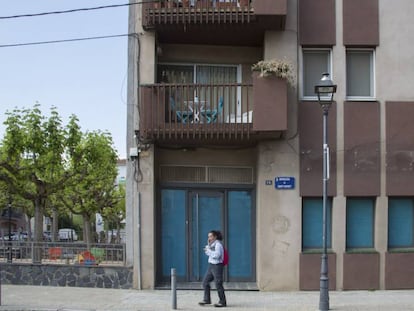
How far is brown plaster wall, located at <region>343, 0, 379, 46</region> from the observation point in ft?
48.8

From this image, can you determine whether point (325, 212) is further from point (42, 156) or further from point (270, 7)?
point (42, 156)

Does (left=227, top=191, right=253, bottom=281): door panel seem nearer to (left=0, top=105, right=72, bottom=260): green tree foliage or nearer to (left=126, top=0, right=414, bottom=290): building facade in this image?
(left=126, top=0, right=414, bottom=290): building facade

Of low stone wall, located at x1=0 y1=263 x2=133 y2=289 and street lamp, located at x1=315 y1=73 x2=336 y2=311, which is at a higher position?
street lamp, located at x1=315 y1=73 x2=336 y2=311

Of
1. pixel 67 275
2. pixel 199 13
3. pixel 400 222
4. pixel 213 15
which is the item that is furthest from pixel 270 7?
pixel 67 275

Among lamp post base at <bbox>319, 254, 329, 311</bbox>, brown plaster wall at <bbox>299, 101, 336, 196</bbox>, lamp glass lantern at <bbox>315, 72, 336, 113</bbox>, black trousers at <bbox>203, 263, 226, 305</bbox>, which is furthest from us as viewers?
brown plaster wall at <bbox>299, 101, 336, 196</bbox>

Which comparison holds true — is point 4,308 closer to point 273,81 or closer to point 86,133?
point 273,81

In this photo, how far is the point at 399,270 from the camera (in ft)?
48.0

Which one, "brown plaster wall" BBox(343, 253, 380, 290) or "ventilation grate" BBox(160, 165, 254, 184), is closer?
"brown plaster wall" BBox(343, 253, 380, 290)

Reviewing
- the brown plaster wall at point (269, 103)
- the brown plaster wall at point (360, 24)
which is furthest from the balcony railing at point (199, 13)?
the brown plaster wall at point (360, 24)

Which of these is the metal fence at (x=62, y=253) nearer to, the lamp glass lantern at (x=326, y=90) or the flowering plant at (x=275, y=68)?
the flowering plant at (x=275, y=68)

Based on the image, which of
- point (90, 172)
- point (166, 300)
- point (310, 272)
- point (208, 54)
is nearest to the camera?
point (166, 300)

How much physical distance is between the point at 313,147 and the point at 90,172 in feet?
34.7

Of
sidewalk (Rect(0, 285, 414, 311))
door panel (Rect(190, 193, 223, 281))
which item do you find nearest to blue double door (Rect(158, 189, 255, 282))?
door panel (Rect(190, 193, 223, 281))

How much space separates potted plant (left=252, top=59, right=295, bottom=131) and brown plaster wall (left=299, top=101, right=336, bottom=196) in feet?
3.28
